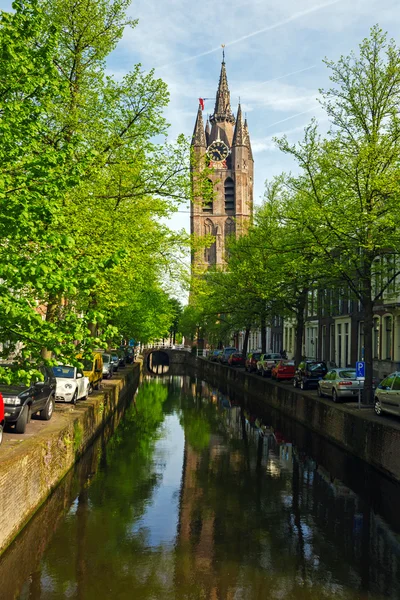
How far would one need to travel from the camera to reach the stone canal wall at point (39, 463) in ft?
32.2

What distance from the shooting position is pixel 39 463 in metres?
12.1

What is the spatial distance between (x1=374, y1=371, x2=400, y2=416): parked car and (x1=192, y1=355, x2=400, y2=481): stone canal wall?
306mm

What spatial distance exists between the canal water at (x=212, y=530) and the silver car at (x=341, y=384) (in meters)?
3.30

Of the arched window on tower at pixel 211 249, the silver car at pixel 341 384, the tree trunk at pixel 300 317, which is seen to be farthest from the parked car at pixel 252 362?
the arched window on tower at pixel 211 249

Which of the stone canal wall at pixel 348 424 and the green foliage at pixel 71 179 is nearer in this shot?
the green foliage at pixel 71 179

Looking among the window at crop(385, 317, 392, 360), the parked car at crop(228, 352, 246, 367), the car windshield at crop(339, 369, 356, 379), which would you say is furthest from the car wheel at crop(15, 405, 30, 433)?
the parked car at crop(228, 352, 246, 367)

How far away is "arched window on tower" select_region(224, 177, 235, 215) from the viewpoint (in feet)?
421

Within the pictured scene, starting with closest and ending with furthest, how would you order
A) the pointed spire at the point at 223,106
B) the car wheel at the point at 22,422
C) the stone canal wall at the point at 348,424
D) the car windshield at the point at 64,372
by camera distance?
1. the car wheel at the point at 22,422
2. the stone canal wall at the point at 348,424
3. the car windshield at the point at 64,372
4. the pointed spire at the point at 223,106

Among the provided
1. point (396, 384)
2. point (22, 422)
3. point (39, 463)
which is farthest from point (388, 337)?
point (39, 463)

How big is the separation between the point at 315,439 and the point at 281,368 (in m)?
14.3

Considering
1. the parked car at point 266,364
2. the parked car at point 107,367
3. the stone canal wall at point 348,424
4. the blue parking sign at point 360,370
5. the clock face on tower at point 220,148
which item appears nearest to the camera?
the stone canal wall at point 348,424

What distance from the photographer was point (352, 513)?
13.4 metres

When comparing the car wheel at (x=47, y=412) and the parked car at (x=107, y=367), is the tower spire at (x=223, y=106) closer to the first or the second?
the parked car at (x=107, y=367)

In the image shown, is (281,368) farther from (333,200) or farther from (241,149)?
(241,149)
